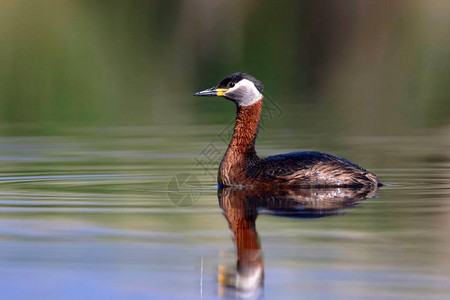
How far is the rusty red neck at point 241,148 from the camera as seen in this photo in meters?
10.3

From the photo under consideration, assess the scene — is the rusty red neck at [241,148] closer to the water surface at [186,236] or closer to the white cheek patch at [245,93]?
the white cheek patch at [245,93]

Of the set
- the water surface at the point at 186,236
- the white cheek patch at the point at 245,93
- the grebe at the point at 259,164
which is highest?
the white cheek patch at the point at 245,93

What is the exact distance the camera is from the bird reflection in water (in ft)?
19.1

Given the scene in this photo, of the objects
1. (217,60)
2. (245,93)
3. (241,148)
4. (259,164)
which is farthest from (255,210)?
(217,60)

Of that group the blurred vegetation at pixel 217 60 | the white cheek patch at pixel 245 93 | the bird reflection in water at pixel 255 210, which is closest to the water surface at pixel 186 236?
the bird reflection in water at pixel 255 210

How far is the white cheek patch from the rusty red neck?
6 centimetres

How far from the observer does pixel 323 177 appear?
981 centimetres

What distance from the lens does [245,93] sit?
10.8m

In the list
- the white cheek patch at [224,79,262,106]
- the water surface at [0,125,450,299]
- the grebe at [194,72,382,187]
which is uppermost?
the white cheek patch at [224,79,262,106]

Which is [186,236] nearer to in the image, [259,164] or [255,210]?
[255,210]

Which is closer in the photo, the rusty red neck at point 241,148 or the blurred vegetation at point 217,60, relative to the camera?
the rusty red neck at point 241,148

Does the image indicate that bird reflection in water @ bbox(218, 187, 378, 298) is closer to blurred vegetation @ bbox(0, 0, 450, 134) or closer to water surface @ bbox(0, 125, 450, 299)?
water surface @ bbox(0, 125, 450, 299)

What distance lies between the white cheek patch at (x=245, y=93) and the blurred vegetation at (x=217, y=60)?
621cm

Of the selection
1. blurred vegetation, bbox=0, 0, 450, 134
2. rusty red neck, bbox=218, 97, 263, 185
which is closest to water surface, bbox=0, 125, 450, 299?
rusty red neck, bbox=218, 97, 263, 185
